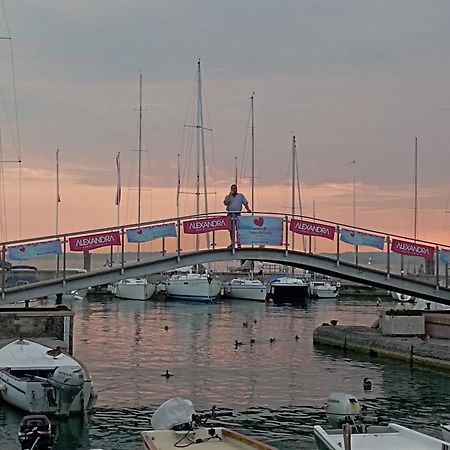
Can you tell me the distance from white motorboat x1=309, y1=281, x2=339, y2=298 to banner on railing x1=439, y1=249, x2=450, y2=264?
66544 mm

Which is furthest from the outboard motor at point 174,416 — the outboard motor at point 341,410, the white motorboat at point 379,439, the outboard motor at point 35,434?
the outboard motor at point 341,410

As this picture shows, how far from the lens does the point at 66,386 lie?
950 inches

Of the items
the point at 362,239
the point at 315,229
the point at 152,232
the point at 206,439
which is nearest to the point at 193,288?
the point at 362,239

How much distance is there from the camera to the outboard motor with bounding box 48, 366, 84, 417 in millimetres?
24125

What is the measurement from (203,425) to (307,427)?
6.06 meters

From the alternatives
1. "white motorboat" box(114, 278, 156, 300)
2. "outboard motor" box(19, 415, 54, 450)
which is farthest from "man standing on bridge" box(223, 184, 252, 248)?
"white motorboat" box(114, 278, 156, 300)

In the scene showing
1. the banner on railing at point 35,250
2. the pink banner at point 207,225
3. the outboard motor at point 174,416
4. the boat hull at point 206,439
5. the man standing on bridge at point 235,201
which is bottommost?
the boat hull at point 206,439

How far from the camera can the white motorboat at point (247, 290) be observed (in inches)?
3460

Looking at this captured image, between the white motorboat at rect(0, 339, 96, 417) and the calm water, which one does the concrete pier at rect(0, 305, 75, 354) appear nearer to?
the calm water

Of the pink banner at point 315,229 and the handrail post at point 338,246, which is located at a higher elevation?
the pink banner at point 315,229

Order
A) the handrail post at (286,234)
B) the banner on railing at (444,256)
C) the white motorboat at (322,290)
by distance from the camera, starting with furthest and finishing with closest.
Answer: the white motorboat at (322,290)
the banner on railing at (444,256)
the handrail post at (286,234)

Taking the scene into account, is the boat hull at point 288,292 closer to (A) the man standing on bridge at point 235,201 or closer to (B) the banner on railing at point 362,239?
(B) the banner on railing at point 362,239

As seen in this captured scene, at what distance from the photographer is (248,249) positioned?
28.7 m

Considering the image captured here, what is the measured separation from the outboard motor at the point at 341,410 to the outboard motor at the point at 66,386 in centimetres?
690
